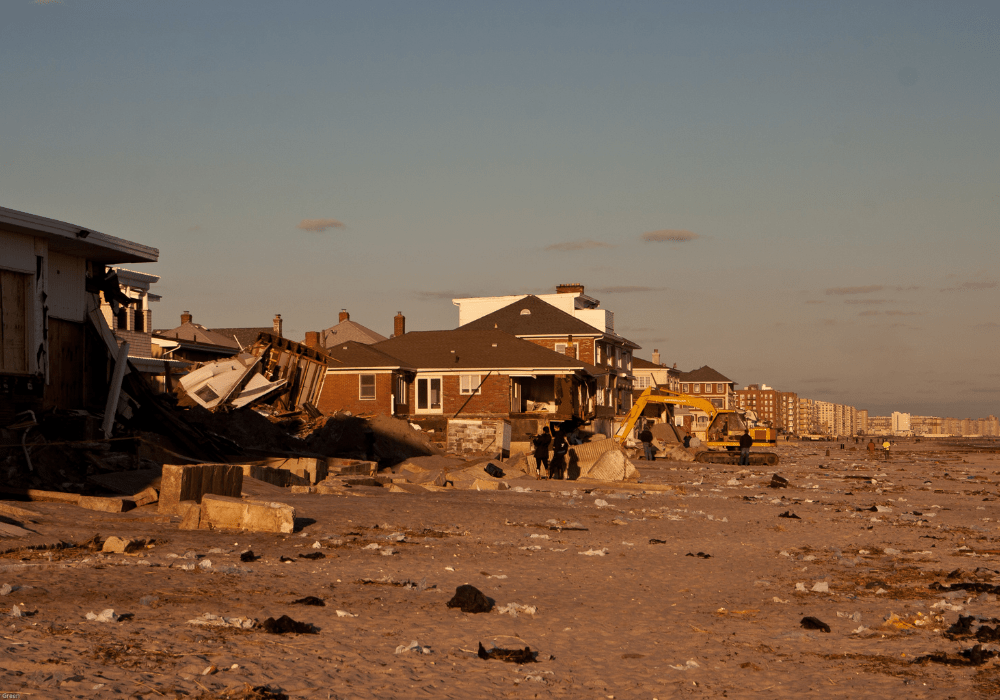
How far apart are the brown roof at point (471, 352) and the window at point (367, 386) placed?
7.54 ft

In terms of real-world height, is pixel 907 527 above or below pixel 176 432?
below

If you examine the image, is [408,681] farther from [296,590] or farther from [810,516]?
[810,516]

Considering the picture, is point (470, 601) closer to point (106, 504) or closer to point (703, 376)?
point (106, 504)

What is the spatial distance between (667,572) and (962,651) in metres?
4.67

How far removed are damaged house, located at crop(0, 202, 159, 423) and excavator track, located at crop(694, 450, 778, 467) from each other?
2763cm

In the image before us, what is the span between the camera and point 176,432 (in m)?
21.8

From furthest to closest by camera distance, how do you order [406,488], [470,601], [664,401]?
[664,401]
[406,488]
[470,601]

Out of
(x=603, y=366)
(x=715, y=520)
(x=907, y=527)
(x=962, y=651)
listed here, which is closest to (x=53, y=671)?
(x=962, y=651)

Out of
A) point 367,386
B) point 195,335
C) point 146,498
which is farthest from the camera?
point 195,335

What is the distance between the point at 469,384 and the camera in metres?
48.5

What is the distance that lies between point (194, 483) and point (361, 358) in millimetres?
32898

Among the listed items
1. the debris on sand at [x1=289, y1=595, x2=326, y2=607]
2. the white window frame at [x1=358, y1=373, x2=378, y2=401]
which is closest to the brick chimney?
the white window frame at [x1=358, y1=373, x2=378, y2=401]

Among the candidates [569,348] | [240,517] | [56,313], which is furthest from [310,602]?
[569,348]

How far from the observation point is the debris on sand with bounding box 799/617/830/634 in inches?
350
